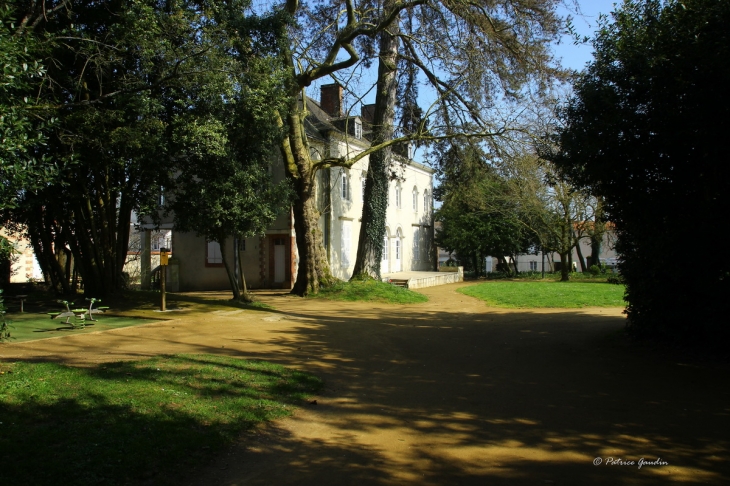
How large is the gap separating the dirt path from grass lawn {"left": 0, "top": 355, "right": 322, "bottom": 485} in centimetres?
36

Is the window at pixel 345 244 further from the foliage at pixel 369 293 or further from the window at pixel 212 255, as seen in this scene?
the foliage at pixel 369 293

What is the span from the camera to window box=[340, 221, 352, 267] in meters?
28.2

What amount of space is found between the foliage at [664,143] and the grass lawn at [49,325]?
400 inches

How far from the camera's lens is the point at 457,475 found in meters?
4.61

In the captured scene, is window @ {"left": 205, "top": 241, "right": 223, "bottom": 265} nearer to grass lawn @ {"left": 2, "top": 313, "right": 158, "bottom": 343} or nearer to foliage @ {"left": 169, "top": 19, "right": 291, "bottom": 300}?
foliage @ {"left": 169, "top": 19, "right": 291, "bottom": 300}

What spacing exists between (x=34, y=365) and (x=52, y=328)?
5154mm

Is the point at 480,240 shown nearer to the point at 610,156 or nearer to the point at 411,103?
the point at 411,103

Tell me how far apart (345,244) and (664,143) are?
70.3 ft

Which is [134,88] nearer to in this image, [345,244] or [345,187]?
[345,187]

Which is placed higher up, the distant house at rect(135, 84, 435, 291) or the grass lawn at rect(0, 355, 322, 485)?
the distant house at rect(135, 84, 435, 291)

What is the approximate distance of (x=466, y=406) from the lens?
21.8 feet

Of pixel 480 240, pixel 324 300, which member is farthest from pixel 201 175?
pixel 480 240

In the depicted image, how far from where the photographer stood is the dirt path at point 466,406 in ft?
15.4

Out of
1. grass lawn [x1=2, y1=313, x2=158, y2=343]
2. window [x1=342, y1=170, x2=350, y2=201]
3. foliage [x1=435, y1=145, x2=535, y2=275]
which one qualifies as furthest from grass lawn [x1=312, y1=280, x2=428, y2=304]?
foliage [x1=435, y1=145, x2=535, y2=275]
